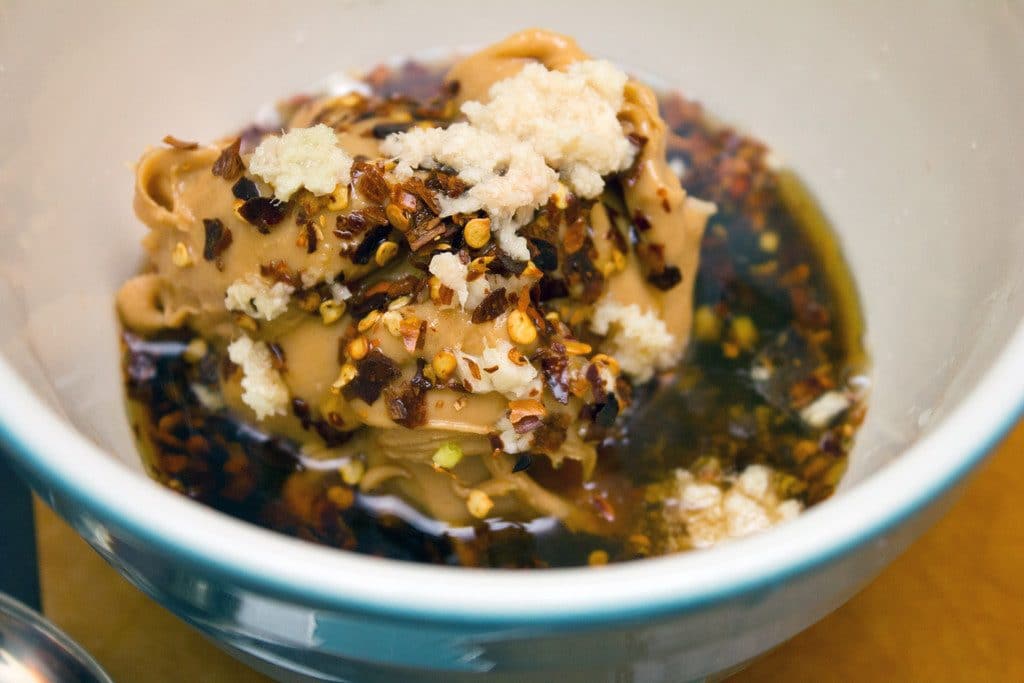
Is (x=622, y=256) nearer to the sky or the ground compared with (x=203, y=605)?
nearer to the sky

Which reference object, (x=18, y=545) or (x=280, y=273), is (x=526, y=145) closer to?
(x=280, y=273)

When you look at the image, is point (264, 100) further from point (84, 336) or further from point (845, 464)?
point (845, 464)

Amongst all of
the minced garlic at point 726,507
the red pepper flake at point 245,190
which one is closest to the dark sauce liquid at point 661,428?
the minced garlic at point 726,507

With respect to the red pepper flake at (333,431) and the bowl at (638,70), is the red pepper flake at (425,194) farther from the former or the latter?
the bowl at (638,70)

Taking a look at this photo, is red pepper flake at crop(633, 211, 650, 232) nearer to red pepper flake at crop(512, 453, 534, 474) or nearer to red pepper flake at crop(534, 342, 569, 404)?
red pepper flake at crop(534, 342, 569, 404)

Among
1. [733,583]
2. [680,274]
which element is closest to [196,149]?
[680,274]


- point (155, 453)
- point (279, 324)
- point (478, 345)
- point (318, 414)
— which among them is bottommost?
point (155, 453)
